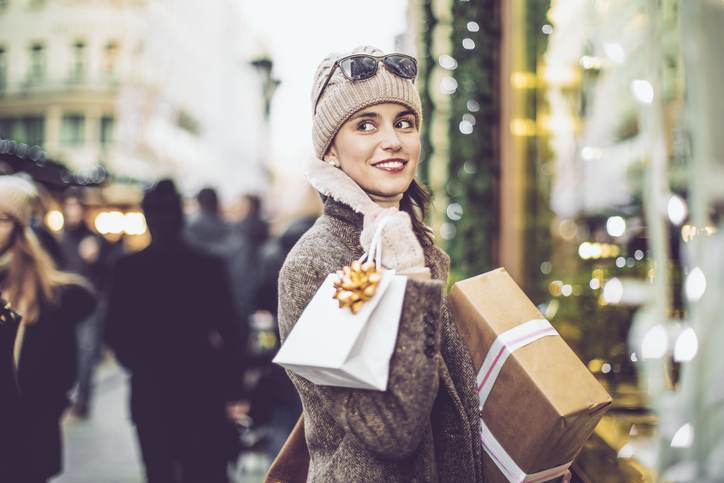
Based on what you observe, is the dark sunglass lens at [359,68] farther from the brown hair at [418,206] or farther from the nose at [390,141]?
the brown hair at [418,206]

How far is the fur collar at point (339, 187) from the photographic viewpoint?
1940 mm

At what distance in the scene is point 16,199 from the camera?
336cm

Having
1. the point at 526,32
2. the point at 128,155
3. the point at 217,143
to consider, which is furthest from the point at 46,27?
the point at 526,32

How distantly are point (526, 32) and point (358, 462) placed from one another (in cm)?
417

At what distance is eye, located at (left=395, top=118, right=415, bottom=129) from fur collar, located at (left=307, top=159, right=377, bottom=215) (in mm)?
214

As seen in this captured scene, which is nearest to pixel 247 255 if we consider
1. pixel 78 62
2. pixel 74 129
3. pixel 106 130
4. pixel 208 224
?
pixel 208 224

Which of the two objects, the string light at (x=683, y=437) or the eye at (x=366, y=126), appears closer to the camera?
the eye at (x=366, y=126)

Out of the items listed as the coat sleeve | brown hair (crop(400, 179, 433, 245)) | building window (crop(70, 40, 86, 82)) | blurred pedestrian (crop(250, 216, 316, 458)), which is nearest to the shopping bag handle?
the coat sleeve

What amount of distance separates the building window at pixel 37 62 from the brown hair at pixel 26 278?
35.9 m

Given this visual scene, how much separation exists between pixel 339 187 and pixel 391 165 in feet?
0.51

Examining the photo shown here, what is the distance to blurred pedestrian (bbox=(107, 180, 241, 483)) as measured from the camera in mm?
4477

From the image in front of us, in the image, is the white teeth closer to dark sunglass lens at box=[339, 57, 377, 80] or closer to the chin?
the chin

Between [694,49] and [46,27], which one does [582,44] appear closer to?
[694,49]

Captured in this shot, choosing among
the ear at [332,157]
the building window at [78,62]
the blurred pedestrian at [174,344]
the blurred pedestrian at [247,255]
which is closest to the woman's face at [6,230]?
the blurred pedestrian at [174,344]
